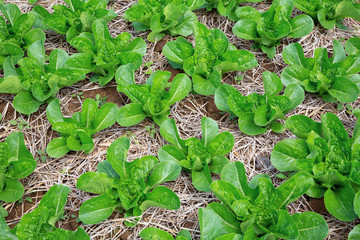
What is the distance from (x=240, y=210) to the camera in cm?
199

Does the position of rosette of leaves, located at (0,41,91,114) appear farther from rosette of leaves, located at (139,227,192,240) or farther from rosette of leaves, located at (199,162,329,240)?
rosette of leaves, located at (199,162,329,240)

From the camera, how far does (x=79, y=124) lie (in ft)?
7.99

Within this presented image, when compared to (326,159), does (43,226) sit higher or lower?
lower

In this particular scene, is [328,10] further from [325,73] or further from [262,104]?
[262,104]

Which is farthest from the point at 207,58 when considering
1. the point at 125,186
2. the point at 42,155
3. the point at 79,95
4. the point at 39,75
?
the point at 42,155

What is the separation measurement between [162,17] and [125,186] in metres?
1.52

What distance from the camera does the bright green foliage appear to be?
303cm

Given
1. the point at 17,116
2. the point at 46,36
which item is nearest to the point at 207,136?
the point at 17,116

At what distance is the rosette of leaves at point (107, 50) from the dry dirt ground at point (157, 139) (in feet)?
0.36

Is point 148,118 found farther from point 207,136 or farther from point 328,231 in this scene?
point 328,231

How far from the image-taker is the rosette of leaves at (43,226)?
1.94 m

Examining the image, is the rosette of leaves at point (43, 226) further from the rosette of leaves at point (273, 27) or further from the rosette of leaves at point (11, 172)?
the rosette of leaves at point (273, 27)

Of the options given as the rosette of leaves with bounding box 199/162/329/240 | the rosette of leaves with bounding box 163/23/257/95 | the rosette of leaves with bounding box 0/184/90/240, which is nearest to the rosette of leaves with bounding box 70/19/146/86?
the rosette of leaves with bounding box 163/23/257/95

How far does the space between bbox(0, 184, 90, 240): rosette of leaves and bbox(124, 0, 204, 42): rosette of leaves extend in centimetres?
157
